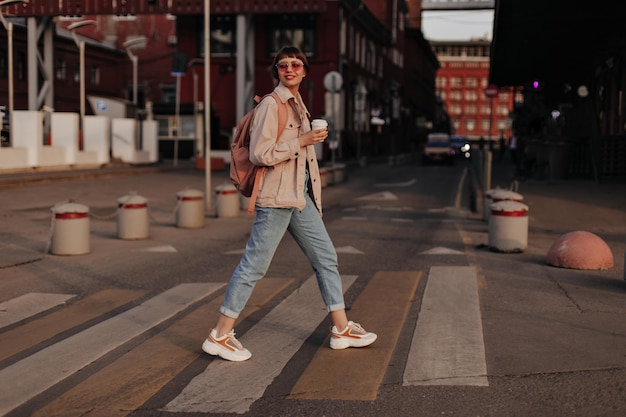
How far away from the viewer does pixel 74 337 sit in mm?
6504

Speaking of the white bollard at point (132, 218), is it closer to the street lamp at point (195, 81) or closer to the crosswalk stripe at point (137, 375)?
the crosswalk stripe at point (137, 375)

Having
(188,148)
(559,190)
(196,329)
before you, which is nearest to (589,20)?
(559,190)

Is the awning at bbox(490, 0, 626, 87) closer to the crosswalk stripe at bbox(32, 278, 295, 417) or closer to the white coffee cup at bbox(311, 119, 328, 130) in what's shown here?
the crosswalk stripe at bbox(32, 278, 295, 417)

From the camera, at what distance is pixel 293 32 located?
52969 millimetres

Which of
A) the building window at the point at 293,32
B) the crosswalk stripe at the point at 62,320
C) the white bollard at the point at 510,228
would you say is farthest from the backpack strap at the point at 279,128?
the building window at the point at 293,32

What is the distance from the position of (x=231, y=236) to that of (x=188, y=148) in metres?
39.3

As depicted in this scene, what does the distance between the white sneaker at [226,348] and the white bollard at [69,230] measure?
6373 millimetres

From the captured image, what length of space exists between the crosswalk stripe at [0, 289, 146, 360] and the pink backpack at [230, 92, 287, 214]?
77.4 inches

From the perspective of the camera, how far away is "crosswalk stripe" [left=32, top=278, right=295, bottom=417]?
4.74 metres

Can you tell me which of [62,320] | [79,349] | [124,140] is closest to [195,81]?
[124,140]

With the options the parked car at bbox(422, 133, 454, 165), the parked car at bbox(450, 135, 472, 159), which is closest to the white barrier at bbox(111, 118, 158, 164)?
the parked car at bbox(422, 133, 454, 165)

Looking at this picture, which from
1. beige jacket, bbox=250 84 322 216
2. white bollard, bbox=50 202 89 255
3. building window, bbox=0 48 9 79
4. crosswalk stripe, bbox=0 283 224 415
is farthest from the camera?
building window, bbox=0 48 9 79

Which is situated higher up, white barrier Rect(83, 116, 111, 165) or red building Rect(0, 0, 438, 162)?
red building Rect(0, 0, 438, 162)

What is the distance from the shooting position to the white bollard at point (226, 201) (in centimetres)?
1794
